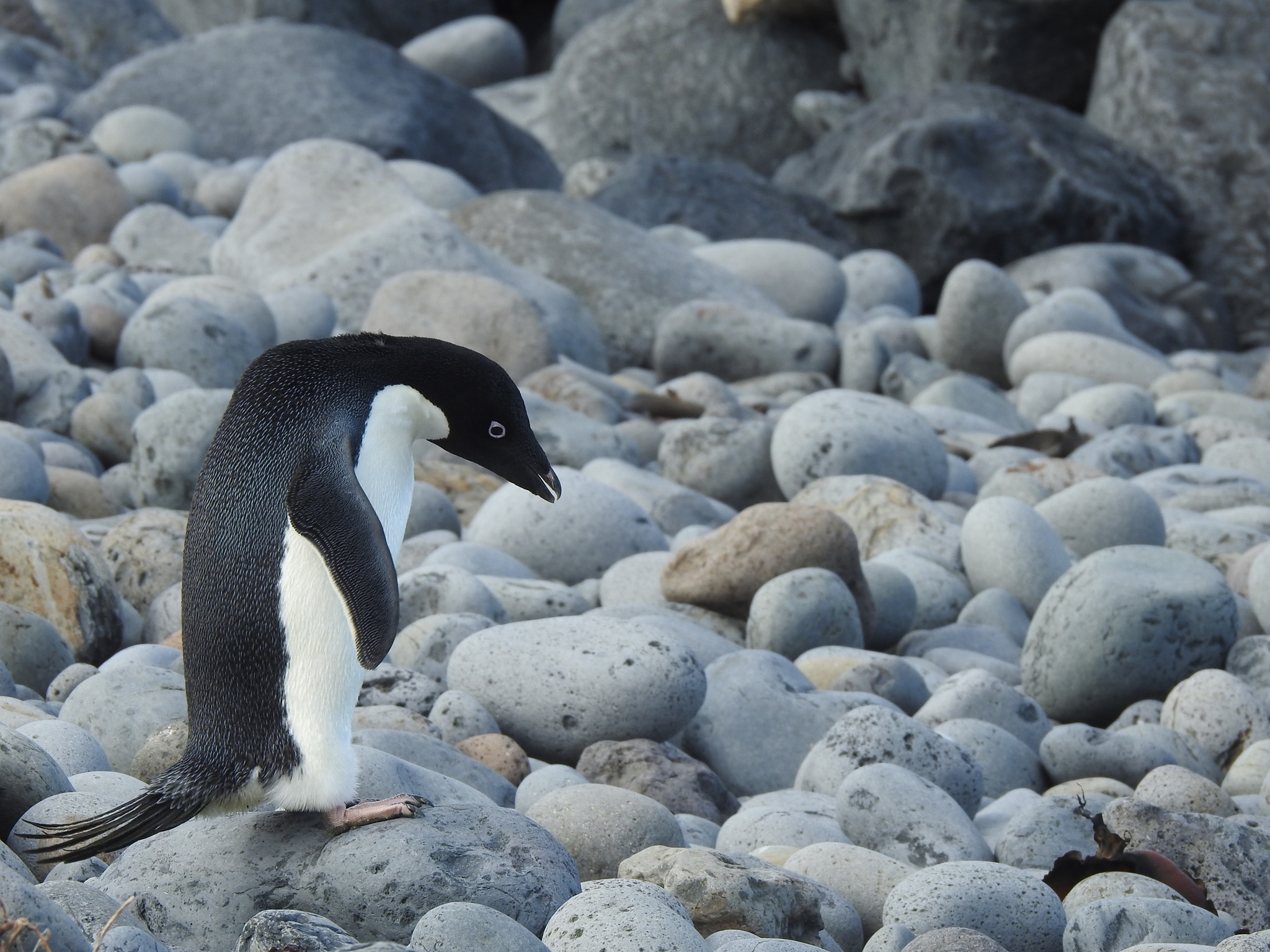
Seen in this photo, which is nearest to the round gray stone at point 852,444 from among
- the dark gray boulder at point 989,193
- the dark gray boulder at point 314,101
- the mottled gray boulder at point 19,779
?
the mottled gray boulder at point 19,779

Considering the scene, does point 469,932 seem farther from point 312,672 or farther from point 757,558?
point 757,558

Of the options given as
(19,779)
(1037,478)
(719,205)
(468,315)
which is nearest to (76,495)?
(468,315)

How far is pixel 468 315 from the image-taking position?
25.0 feet

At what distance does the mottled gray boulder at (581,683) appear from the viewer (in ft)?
13.0

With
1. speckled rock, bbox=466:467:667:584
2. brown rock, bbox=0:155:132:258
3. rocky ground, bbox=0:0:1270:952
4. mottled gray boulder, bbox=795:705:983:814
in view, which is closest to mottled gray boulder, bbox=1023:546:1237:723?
rocky ground, bbox=0:0:1270:952

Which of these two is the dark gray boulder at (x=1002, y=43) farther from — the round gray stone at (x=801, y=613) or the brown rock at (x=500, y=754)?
the brown rock at (x=500, y=754)

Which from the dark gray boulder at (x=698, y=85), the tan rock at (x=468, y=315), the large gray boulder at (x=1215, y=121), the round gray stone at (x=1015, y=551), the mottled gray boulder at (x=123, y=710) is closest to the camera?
the mottled gray boulder at (x=123, y=710)

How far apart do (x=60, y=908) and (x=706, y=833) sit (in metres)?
1.88

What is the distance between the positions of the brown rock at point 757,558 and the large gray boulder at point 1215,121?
29.5 ft

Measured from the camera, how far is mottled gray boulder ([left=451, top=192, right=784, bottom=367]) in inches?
366

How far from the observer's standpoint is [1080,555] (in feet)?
19.9

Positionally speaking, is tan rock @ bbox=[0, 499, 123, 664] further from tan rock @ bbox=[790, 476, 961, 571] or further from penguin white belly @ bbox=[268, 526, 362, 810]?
tan rock @ bbox=[790, 476, 961, 571]

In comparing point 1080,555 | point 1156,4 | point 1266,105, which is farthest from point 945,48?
point 1080,555

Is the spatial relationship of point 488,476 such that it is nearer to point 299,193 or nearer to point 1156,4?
point 299,193
